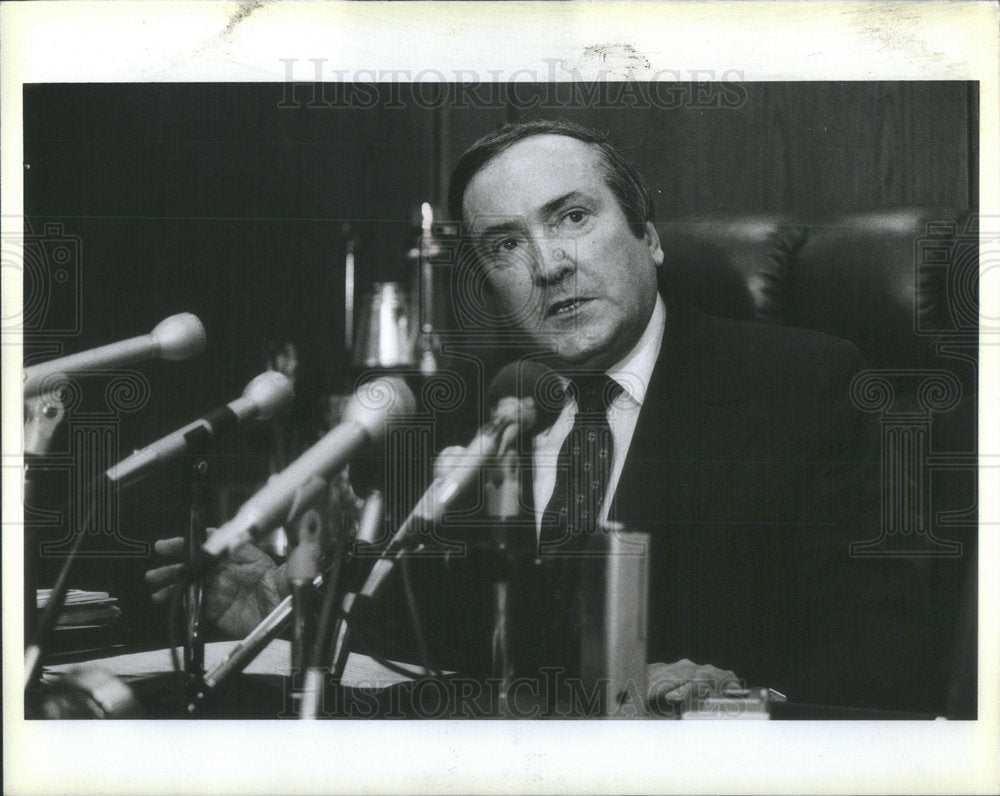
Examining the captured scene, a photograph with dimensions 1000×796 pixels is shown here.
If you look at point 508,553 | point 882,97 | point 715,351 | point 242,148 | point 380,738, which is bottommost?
point 380,738

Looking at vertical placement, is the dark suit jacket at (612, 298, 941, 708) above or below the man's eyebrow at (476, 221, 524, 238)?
below

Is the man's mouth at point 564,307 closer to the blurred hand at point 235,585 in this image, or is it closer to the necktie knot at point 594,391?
the necktie knot at point 594,391

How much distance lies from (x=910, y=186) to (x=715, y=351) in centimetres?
91

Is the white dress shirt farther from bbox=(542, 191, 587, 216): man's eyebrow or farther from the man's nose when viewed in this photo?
bbox=(542, 191, 587, 216): man's eyebrow

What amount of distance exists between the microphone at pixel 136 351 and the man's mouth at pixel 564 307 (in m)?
1.22

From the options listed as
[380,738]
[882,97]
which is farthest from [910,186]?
[380,738]

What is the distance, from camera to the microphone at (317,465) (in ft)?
11.0

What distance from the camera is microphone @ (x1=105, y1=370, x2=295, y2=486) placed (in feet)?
10.9

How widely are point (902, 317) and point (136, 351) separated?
2706 mm

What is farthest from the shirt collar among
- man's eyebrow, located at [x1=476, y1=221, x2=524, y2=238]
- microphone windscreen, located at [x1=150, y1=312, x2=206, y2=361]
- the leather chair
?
microphone windscreen, located at [x1=150, y1=312, x2=206, y2=361]

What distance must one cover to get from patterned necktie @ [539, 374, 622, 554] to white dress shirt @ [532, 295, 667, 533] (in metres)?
0.02

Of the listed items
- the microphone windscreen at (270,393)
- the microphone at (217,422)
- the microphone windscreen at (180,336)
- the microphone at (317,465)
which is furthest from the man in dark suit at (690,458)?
the microphone windscreen at (180,336)

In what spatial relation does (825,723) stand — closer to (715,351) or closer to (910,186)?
(715,351)

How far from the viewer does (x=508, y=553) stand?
10.9ft
